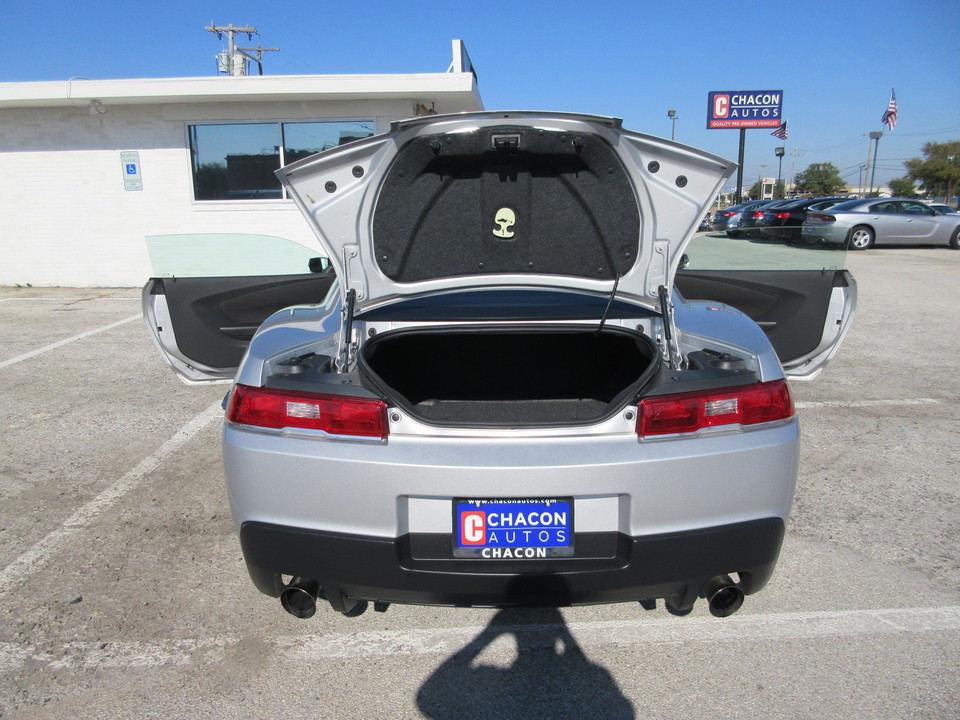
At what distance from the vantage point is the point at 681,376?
2211mm

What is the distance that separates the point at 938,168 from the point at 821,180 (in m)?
8.29

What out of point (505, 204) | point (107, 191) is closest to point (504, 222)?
point (505, 204)

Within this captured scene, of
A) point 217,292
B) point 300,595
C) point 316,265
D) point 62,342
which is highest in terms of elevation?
point 316,265

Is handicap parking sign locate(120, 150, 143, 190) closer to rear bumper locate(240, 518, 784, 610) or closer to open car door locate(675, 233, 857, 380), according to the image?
open car door locate(675, 233, 857, 380)

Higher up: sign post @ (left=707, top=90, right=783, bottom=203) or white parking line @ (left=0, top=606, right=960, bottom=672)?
sign post @ (left=707, top=90, right=783, bottom=203)

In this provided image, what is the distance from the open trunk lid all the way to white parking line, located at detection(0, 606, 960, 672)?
1.21 meters

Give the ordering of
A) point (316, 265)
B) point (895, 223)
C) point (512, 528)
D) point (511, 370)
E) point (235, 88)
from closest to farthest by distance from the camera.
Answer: point (512, 528) → point (511, 370) → point (316, 265) → point (235, 88) → point (895, 223)

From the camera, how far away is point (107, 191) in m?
12.4

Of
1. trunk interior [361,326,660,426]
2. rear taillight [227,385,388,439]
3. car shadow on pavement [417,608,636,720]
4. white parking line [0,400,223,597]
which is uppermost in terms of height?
rear taillight [227,385,388,439]

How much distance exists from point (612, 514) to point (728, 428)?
0.45m

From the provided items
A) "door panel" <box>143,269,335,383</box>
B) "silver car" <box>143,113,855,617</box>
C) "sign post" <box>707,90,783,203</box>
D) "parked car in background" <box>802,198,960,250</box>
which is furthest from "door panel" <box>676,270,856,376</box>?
"sign post" <box>707,90,783,203</box>

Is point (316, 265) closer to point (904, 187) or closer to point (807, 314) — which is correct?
point (807, 314)

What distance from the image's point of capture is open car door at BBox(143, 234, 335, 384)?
148 inches

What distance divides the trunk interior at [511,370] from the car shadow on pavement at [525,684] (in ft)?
3.14
